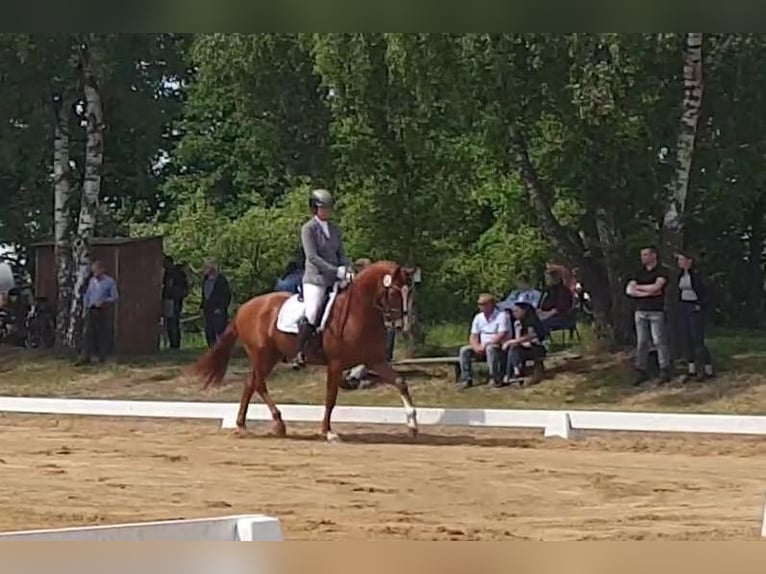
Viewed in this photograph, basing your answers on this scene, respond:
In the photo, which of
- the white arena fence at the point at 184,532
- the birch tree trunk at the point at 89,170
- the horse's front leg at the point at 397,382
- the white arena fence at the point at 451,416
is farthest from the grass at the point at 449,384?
the white arena fence at the point at 184,532

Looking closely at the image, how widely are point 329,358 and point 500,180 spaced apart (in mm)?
3194

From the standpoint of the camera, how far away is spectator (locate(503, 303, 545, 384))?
9.23 m

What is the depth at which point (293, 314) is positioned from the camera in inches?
301

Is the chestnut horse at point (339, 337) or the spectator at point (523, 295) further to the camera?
the spectator at point (523, 295)

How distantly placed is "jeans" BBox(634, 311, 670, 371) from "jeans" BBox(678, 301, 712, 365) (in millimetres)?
120

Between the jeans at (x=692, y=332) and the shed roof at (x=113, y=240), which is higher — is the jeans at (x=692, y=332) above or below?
below

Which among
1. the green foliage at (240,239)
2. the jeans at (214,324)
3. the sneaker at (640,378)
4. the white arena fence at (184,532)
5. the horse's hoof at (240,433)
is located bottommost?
the horse's hoof at (240,433)

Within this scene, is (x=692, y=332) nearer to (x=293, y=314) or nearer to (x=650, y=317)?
(x=650, y=317)

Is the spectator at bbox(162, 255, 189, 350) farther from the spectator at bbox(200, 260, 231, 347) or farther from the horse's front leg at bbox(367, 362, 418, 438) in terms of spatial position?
the horse's front leg at bbox(367, 362, 418, 438)

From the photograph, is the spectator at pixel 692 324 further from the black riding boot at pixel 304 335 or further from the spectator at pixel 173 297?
the spectator at pixel 173 297

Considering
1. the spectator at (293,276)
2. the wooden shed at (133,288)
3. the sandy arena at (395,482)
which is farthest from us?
the wooden shed at (133,288)

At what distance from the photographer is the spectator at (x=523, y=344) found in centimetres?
923

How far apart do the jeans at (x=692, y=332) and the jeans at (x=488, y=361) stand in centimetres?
122
